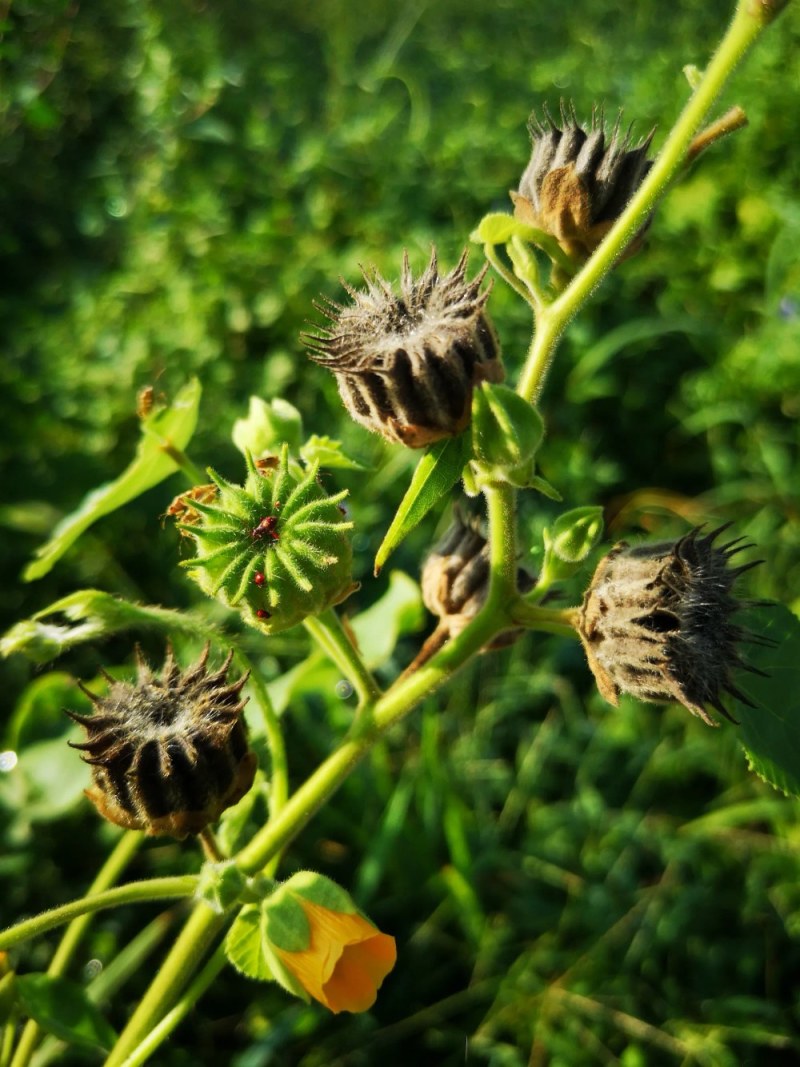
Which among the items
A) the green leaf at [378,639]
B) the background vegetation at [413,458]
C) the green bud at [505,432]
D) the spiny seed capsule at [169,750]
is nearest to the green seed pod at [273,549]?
the spiny seed capsule at [169,750]

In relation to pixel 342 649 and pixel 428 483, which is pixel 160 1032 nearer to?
pixel 342 649

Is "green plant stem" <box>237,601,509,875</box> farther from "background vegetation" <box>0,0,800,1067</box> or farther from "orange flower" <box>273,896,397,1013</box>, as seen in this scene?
"background vegetation" <box>0,0,800,1067</box>

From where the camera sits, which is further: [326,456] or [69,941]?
[69,941]

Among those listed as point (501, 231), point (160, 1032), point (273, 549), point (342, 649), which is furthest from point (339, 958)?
point (501, 231)

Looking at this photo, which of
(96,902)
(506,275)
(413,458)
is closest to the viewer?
(96,902)

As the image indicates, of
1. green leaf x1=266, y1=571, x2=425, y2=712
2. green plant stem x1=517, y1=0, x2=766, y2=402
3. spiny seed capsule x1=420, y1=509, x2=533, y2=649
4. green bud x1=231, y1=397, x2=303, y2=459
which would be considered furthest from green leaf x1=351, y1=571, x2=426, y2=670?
green plant stem x1=517, y1=0, x2=766, y2=402

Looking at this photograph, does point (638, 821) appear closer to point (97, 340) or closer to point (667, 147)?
point (667, 147)

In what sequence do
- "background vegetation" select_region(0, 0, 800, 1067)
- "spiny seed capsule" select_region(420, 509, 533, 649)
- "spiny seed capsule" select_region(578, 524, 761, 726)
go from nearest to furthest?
"spiny seed capsule" select_region(578, 524, 761, 726) < "spiny seed capsule" select_region(420, 509, 533, 649) < "background vegetation" select_region(0, 0, 800, 1067)

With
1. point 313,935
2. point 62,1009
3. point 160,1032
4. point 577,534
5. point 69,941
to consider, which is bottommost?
point 69,941
